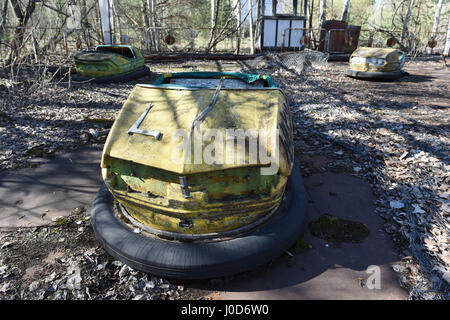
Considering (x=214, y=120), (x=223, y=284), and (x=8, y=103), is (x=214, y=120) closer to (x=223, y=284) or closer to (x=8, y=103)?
(x=223, y=284)

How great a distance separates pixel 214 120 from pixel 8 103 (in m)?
5.47

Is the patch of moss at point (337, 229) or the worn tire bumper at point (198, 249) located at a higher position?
the worn tire bumper at point (198, 249)

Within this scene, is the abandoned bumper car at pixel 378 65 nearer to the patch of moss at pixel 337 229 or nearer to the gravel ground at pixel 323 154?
the gravel ground at pixel 323 154

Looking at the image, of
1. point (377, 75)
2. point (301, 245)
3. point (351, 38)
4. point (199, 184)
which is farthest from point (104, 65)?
point (351, 38)

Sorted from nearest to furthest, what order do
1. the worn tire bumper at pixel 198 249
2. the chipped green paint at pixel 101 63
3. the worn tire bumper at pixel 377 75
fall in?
the worn tire bumper at pixel 198 249 → the chipped green paint at pixel 101 63 → the worn tire bumper at pixel 377 75

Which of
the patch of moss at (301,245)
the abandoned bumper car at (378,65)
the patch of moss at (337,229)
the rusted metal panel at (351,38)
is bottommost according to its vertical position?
the patch of moss at (301,245)

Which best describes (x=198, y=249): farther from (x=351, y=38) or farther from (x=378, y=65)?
(x=351, y=38)

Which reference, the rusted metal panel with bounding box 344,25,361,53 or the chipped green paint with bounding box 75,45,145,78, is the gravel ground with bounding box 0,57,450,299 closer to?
the chipped green paint with bounding box 75,45,145,78

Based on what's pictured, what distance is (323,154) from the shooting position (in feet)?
13.8

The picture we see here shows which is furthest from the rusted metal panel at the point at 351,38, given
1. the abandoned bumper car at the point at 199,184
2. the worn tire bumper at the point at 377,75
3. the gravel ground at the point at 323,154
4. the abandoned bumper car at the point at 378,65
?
the abandoned bumper car at the point at 199,184

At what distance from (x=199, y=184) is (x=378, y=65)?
8700mm

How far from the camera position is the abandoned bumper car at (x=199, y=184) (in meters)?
2.03

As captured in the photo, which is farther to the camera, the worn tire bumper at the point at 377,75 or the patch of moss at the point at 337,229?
the worn tire bumper at the point at 377,75
